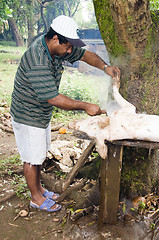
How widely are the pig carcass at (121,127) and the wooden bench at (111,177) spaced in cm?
6

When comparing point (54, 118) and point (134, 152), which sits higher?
point (134, 152)

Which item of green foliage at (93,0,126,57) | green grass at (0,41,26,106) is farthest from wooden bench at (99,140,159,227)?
green grass at (0,41,26,106)

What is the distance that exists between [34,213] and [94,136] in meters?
1.36

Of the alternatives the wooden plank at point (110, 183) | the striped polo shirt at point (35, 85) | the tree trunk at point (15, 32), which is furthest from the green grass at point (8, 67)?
the wooden plank at point (110, 183)

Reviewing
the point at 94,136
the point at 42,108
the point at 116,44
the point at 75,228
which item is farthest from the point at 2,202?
the point at 116,44

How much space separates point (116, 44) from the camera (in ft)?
7.96

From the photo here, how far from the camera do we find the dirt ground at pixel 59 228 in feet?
7.83

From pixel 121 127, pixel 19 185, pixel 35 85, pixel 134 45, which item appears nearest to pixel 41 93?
pixel 35 85

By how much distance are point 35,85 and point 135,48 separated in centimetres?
113

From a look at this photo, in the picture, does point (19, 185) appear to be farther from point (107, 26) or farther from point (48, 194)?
point (107, 26)

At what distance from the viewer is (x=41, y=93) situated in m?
2.20

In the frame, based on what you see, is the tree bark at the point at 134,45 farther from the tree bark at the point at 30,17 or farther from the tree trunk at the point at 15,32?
the tree trunk at the point at 15,32

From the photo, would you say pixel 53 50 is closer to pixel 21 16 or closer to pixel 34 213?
pixel 34 213

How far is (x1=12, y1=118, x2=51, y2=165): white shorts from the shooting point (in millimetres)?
2545
